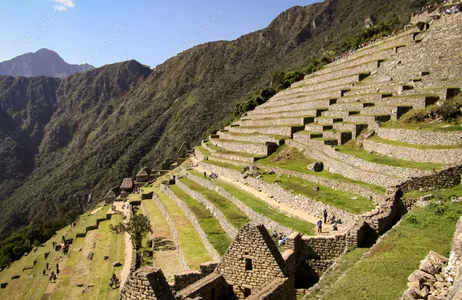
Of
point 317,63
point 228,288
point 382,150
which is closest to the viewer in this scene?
point 228,288

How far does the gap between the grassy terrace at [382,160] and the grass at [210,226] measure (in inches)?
311

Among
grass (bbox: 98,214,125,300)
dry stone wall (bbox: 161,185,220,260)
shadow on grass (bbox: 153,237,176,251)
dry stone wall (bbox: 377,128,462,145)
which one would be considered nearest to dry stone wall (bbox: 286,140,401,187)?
dry stone wall (bbox: 377,128,462,145)

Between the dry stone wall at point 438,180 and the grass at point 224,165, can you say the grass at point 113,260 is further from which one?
the dry stone wall at point 438,180

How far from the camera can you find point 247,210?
58.1ft

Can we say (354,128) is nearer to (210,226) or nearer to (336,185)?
(336,185)

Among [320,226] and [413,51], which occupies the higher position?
[413,51]

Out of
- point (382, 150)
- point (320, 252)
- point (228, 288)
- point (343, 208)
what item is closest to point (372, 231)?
point (320, 252)

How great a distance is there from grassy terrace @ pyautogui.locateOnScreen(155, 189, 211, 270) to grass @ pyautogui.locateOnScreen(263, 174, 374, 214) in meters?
5.17

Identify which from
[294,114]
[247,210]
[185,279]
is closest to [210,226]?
[247,210]

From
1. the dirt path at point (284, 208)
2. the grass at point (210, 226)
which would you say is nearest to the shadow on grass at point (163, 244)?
the grass at point (210, 226)

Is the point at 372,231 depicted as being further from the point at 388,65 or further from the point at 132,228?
the point at 388,65

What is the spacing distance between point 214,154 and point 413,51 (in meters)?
18.7

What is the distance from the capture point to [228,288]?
252 inches

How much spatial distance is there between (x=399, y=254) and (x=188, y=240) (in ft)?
39.7
